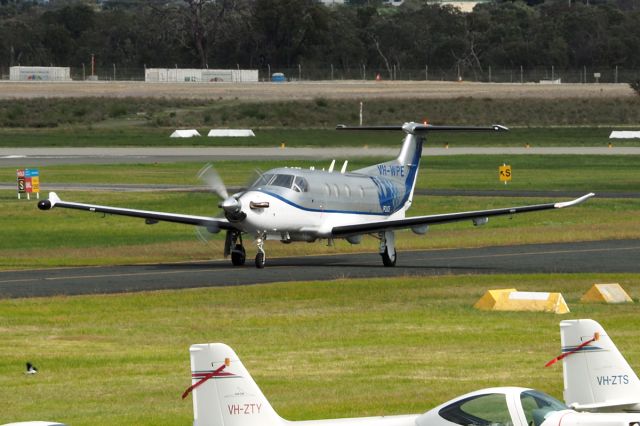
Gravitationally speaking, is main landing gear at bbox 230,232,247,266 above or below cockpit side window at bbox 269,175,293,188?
below

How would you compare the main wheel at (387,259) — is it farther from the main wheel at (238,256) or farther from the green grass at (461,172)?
the green grass at (461,172)

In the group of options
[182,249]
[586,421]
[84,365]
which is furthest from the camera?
[182,249]

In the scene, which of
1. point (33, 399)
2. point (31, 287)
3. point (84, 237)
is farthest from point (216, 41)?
point (33, 399)

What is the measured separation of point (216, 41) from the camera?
192m

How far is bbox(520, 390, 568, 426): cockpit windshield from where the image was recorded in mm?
14086

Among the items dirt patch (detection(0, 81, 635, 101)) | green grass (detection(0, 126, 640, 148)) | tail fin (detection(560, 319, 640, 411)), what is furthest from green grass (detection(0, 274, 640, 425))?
dirt patch (detection(0, 81, 635, 101))

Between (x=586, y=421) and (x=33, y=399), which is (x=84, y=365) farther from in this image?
(x=586, y=421)

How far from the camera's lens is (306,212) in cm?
3888

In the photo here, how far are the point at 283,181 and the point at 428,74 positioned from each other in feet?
493

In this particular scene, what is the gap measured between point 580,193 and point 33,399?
149 ft

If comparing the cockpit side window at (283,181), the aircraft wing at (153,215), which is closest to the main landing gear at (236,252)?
the aircraft wing at (153,215)

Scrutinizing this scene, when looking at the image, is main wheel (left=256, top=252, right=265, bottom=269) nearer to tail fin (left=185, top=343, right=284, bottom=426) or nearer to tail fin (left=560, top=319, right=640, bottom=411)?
tail fin (left=560, top=319, right=640, bottom=411)

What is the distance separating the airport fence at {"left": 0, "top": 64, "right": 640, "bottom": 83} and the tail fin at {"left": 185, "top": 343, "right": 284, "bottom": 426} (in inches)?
6486

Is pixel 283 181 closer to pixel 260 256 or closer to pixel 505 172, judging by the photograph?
pixel 260 256
